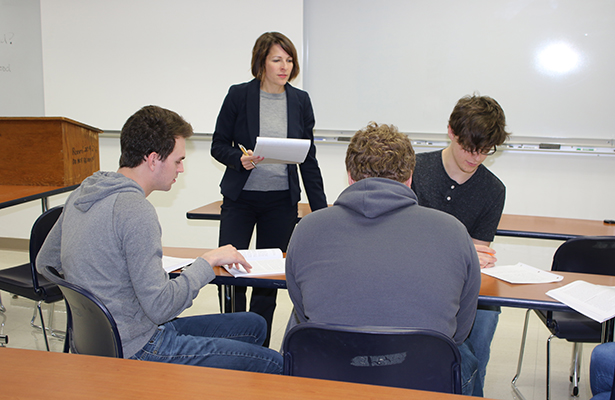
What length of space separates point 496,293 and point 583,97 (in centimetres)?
253

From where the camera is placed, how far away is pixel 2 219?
4426mm

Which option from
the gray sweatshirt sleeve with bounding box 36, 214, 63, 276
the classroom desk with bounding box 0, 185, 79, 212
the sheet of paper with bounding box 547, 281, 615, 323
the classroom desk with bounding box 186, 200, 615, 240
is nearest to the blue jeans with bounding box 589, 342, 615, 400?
the sheet of paper with bounding box 547, 281, 615, 323

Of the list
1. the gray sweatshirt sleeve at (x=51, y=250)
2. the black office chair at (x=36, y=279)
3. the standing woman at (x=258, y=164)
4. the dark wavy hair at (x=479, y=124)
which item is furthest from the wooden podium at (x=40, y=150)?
the dark wavy hair at (x=479, y=124)

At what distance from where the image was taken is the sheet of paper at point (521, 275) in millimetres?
A: 1570

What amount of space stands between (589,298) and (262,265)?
3.58 ft

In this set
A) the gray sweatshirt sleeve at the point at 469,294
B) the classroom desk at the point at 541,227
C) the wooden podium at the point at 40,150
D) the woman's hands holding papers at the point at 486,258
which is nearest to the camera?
the gray sweatshirt sleeve at the point at 469,294

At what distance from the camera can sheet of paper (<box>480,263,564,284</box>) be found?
61.8 inches

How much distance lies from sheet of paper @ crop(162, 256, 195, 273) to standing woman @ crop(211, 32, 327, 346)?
50 centimetres

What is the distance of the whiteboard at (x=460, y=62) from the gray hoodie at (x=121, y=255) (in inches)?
105

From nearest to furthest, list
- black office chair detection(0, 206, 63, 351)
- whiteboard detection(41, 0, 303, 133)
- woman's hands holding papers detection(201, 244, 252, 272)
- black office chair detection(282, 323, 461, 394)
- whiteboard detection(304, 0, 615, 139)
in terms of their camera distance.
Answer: black office chair detection(282, 323, 461, 394)
woman's hands holding papers detection(201, 244, 252, 272)
black office chair detection(0, 206, 63, 351)
whiteboard detection(304, 0, 615, 139)
whiteboard detection(41, 0, 303, 133)

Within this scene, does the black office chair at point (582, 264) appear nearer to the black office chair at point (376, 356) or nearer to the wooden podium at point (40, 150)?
the black office chair at point (376, 356)

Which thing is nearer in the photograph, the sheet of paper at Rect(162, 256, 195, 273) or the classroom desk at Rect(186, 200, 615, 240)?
the sheet of paper at Rect(162, 256, 195, 273)

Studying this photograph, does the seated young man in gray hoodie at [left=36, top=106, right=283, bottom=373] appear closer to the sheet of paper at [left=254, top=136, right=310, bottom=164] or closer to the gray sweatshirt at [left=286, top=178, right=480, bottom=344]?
the gray sweatshirt at [left=286, top=178, right=480, bottom=344]

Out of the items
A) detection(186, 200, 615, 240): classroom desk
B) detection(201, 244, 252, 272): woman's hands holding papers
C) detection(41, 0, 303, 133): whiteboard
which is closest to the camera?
detection(201, 244, 252, 272): woman's hands holding papers
